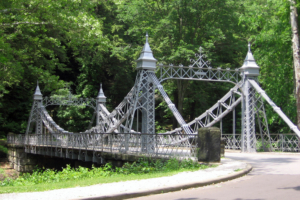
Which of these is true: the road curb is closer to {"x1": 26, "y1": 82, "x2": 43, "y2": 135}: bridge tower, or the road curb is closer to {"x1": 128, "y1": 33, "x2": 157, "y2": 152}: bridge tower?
{"x1": 128, "y1": 33, "x2": 157, "y2": 152}: bridge tower

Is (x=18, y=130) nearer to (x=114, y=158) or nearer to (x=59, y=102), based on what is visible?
(x=59, y=102)

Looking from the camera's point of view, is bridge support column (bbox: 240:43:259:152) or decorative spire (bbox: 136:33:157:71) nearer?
decorative spire (bbox: 136:33:157:71)

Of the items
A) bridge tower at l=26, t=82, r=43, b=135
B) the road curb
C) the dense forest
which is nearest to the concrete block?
the road curb

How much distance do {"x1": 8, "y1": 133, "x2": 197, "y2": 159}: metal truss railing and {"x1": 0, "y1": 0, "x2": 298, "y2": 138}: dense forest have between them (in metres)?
3.47

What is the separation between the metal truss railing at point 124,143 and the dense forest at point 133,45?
11.4ft

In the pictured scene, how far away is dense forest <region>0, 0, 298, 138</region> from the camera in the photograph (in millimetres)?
18297

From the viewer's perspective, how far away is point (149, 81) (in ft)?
57.3

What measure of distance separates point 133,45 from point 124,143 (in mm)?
18756

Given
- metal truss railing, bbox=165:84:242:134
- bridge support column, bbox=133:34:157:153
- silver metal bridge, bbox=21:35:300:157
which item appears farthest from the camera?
metal truss railing, bbox=165:84:242:134

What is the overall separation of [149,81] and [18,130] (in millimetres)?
22935

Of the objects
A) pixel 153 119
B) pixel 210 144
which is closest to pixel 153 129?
pixel 153 119

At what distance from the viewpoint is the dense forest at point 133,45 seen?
60.0 ft

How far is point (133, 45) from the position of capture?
3397cm

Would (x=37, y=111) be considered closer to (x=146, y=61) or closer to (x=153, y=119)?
(x=146, y=61)
